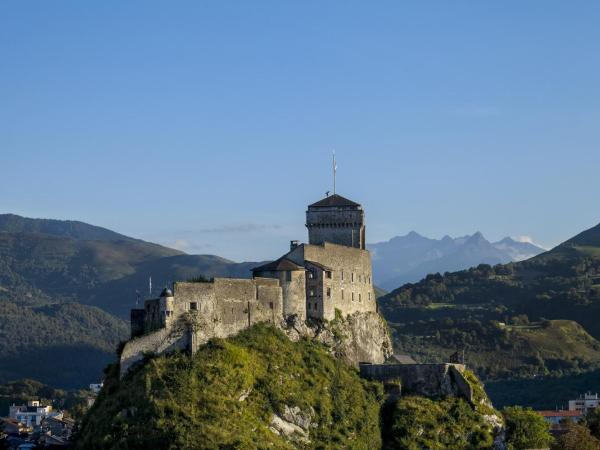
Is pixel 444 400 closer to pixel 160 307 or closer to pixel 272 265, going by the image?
pixel 272 265

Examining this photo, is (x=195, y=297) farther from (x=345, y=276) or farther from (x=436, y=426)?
(x=436, y=426)

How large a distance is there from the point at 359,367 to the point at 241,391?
13760 millimetres

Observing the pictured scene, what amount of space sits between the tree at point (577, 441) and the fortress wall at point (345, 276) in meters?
16.4

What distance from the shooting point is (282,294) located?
82.6 m

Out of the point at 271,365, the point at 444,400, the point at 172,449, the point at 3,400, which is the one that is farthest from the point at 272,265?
the point at 3,400

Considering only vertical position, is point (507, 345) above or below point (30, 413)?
above

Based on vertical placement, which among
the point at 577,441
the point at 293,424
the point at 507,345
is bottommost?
the point at 577,441

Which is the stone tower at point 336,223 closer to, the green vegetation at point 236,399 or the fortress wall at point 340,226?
the fortress wall at point 340,226

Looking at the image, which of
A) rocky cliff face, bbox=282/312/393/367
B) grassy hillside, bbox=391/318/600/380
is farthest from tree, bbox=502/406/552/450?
grassy hillside, bbox=391/318/600/380

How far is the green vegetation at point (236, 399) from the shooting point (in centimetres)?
6919

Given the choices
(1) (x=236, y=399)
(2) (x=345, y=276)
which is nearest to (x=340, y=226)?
(2) (x=345, y=276)

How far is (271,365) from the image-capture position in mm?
77625

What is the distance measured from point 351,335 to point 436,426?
397 inches

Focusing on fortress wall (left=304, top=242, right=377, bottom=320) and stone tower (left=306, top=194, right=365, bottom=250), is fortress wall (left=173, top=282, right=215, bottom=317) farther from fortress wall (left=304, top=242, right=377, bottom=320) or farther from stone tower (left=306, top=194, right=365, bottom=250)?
stone tower (left=306, top=194, right=365, bottom=250)
